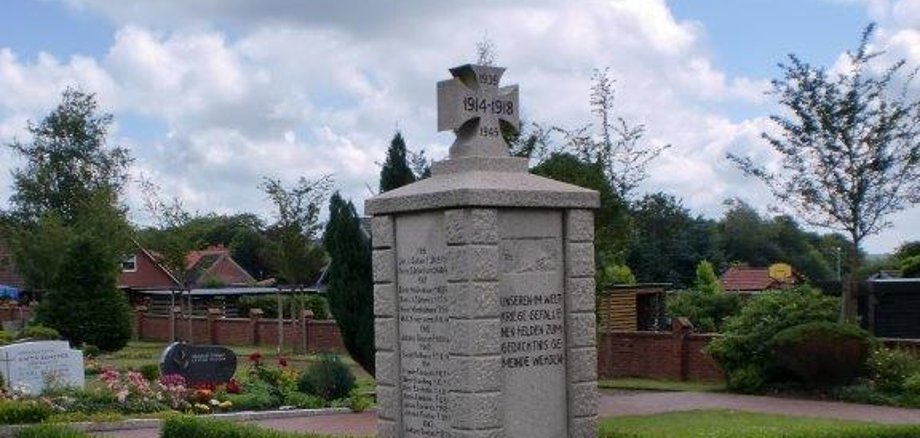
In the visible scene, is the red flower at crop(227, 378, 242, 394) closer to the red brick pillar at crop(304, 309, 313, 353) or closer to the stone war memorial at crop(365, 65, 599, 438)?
the stone war memorial at crop(365, 65, 599, 438)

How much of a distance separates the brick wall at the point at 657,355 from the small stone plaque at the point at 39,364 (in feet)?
39.2

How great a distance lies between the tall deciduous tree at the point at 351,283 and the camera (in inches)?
934

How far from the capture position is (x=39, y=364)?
851 inches

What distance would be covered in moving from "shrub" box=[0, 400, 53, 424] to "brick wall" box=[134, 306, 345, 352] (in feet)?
69.8

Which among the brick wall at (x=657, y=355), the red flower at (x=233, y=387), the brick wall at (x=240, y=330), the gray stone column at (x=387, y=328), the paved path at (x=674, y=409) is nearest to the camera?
the gray stone column at (x=387, y=328)

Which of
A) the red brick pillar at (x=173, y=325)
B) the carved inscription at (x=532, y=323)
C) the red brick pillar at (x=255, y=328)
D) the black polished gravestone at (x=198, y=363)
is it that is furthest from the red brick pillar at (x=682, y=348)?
the red brick pillar at (x=173, y=325)

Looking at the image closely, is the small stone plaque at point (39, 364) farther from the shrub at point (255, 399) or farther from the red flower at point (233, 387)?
the shrub at point (255, 399)

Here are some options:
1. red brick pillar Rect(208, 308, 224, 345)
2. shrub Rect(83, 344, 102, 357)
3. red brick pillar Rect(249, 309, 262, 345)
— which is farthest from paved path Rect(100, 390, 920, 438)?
red brick pillar Rect(208, 308, 224, 345)

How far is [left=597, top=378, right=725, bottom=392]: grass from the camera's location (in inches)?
1030

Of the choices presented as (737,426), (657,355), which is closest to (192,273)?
(657,355)

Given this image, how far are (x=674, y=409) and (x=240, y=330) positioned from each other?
26281mm

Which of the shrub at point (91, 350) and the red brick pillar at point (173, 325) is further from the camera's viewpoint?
the red brick pillar at point (173, 325)

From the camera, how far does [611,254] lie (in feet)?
93.7

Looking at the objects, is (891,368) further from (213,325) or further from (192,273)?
(192,273)
